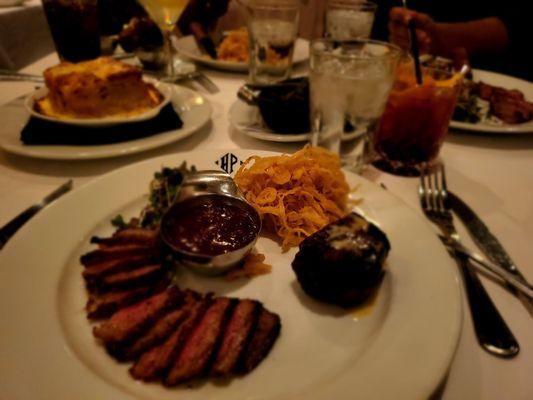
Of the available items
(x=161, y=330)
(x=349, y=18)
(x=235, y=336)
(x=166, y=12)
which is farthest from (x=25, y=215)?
(x=349, y=18)

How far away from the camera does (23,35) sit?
15.7 feet

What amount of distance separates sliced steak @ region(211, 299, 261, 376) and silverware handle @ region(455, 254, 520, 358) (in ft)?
2.71

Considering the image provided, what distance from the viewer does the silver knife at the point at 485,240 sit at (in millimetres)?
1677

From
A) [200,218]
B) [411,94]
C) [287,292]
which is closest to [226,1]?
[411,94]

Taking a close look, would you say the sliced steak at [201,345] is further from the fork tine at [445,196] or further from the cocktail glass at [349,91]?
the cocktail glass at [349,91]

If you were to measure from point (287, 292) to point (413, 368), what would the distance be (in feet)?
1.96

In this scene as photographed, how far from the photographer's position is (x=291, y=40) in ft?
12.0

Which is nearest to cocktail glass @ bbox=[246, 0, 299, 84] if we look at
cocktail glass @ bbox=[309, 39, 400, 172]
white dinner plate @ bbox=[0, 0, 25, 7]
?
cocktail glass @ bbox=[309, 39, 400, 172]

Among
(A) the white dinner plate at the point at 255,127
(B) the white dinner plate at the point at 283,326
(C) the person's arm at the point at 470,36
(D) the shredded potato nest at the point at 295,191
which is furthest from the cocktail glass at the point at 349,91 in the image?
(C) the person's arm at the point at 470,36

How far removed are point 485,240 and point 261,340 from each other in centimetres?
120

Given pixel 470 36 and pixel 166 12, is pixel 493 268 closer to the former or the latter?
pixel 166 12

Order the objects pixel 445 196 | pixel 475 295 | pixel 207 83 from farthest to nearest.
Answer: pixel 207 83, pixel 445 196, pixel 475 295

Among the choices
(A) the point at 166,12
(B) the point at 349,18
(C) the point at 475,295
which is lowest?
(C) the point at 475,295

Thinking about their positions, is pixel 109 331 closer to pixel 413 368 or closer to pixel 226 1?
pixel 413 368
